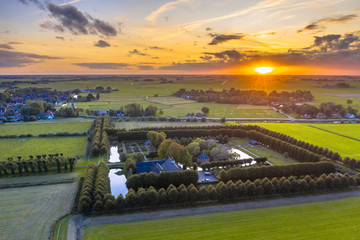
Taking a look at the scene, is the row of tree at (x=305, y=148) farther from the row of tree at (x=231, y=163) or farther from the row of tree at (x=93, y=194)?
the row of tree at (x=93, y=194)

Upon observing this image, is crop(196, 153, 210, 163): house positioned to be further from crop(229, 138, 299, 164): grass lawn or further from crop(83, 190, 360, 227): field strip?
crop(83, 190, 360, 227): field strip

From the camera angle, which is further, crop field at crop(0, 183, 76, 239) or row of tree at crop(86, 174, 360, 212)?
row of tree at crop(86, 174, 360, 212)

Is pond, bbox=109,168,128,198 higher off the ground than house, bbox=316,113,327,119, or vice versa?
house, bbox=316,113,327,119

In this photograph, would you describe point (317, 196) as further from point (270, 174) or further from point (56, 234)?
point (56, 234)

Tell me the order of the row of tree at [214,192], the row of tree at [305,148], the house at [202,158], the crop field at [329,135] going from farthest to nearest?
the crop field at [329,135] < the house at [202,158] < the row of tree at [305,148] < the row of tree at [214,192]

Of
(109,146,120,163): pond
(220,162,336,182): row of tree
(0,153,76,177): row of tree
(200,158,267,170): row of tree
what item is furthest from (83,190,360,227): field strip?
(109,146,120,163): pond

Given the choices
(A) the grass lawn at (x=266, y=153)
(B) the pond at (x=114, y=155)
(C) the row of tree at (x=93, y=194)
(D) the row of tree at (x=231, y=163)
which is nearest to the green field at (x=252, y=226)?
(C) the row of tree at (x=93, y=194)
